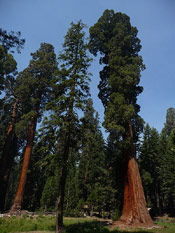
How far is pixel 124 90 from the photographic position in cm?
1553

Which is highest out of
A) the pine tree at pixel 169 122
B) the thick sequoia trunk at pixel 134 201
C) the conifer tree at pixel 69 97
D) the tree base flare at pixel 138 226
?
the pine tree at pixel 169 122

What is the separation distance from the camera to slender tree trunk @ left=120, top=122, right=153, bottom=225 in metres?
12.5

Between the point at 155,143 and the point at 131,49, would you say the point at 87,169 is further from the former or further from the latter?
the point at 131,49

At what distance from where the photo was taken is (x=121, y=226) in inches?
Result: 485

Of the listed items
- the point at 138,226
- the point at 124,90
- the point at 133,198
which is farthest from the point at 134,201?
the point at 124,90

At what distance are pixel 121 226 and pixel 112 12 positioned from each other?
21.0 m

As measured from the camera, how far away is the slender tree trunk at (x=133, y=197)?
12467 millimetres

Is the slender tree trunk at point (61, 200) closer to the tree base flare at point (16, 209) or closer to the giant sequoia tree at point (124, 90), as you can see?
the giant sequoia tree at point (124, 90)

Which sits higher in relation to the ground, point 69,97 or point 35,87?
point 35,87

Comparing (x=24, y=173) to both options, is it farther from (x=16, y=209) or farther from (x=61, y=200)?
(x=61, y=200)

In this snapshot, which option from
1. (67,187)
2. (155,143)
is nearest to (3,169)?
(67,187)

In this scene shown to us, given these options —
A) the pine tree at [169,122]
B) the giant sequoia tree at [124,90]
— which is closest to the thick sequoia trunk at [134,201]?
the giant sequoia tree at [124,90]

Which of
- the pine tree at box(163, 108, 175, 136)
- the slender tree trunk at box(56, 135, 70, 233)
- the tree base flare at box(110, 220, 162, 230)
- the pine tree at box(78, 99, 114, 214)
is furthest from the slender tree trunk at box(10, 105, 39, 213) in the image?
the pine tree at box(163, 108, 175, 136)

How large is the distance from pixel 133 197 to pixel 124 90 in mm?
8738
